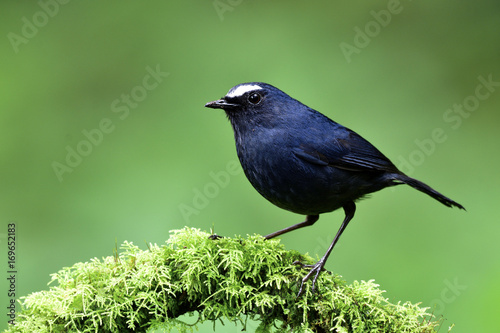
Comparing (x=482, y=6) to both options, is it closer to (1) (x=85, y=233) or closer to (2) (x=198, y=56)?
(2) (x=198, y=56)

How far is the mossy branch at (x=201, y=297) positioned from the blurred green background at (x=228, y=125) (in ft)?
6.82

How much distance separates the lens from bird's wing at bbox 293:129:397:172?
3.44 metres

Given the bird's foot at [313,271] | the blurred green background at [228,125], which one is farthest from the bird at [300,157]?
the blurred green background at [228,125]

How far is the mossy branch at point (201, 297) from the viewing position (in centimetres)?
253

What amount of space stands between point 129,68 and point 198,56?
33.7 inches

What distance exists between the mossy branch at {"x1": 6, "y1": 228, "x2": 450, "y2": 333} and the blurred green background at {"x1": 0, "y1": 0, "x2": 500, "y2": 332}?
2080 mm

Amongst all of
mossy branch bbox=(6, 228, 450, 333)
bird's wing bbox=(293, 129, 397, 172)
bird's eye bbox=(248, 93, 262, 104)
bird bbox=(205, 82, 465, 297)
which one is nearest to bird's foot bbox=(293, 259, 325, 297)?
mossy branch bbox=(6, 228, 450, 333)

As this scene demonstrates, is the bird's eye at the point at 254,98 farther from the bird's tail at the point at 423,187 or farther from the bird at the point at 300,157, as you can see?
the bird's tail at the point at 423,187

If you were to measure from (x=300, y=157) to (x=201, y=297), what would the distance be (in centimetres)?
114

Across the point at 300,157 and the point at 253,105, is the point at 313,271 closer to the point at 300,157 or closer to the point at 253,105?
the point at 300,157

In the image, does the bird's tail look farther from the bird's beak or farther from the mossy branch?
the bird's beak

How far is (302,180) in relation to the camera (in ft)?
11.0

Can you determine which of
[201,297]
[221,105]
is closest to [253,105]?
[221,105]

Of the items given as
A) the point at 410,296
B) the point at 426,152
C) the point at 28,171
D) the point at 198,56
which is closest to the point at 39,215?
the point at 28,171
